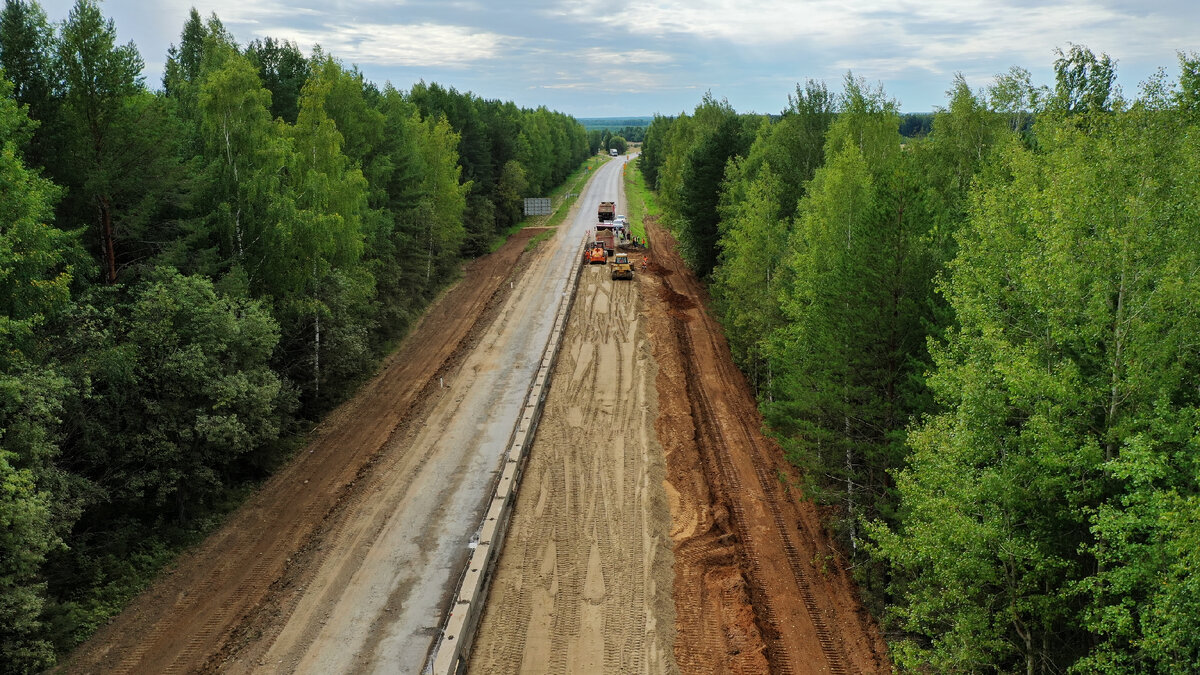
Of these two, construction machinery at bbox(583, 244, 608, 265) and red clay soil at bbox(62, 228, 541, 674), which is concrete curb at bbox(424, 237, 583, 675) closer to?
red clay soil at bbox(62, 228, 541, 674)

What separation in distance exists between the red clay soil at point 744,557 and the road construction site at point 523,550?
0.07m

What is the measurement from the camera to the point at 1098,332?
1109cm

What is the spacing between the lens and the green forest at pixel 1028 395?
390 inches

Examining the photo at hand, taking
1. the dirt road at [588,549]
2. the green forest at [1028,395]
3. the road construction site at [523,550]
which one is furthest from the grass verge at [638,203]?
the green forest at [1028,395]

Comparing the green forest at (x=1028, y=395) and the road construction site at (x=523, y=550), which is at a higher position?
the green forest at (x=1028, y=395)

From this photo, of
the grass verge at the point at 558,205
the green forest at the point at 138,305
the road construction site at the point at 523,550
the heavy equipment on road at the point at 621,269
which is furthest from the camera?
the grass verge at the point at 558,205

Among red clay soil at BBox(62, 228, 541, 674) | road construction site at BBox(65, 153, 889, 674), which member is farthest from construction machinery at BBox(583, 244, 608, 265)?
red clay soil at BBox(62, 228, 541, 674)

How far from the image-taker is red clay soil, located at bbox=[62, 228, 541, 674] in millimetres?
16531

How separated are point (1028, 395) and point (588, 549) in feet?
→ 43.3

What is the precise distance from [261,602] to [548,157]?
8962 cm

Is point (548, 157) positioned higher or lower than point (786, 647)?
higher

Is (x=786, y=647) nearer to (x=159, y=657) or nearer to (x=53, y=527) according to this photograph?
Answer: (x=159, y=657)

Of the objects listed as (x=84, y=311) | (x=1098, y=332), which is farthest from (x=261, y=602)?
(x=1098, y=332)

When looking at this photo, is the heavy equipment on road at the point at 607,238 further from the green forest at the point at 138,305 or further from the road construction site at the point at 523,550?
the green forest at the point at 138,305
